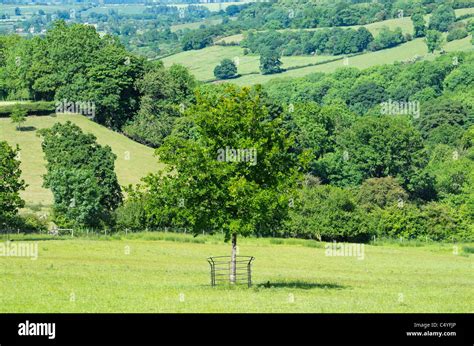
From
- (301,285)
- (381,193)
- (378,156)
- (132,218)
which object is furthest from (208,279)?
(378,156)

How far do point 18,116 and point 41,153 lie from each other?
45.9ft

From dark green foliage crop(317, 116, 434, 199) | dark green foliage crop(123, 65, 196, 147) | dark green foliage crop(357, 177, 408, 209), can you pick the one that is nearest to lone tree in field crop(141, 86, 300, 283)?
dark green foliage crop(357, 177, 408, 209)

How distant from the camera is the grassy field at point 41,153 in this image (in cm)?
14062

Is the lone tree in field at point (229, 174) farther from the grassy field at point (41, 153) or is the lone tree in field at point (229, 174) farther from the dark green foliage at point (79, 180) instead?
the grassy field at point (41, 153)

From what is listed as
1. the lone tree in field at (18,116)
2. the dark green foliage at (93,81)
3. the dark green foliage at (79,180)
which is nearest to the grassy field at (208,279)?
the dark green foliage at (79,180)

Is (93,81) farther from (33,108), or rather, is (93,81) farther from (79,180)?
(79,180)

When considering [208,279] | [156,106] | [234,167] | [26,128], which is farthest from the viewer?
[156,106]

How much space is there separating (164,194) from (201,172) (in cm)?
225

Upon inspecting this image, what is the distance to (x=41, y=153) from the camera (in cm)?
15588

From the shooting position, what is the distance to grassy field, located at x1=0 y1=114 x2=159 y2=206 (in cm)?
14062

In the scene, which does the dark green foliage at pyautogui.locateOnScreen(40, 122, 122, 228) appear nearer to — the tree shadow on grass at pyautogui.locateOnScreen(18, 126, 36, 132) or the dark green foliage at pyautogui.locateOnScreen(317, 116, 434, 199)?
the tree shadow on grass at pyautogui.locateOnScreen(18, 126, 36, 132)

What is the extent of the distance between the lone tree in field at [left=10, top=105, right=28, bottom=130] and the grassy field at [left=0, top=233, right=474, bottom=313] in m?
67.7

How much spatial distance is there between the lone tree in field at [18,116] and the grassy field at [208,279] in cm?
6773

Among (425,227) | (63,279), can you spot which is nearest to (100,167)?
(425,227)
